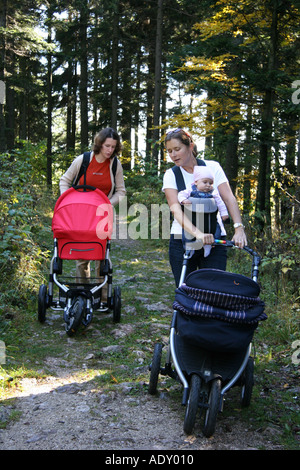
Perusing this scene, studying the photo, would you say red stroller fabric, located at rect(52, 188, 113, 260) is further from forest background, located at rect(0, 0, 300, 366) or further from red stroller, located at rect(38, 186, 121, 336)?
forest background, located at rect(0, 0, 300, 366)

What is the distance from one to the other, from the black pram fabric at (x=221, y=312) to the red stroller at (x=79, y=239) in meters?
2.10

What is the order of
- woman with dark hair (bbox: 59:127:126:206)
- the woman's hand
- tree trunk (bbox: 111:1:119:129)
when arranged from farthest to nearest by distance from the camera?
1. tree trunk (bbox: 111:1:119:129)
2. woman with dark hair (bbox: 59:127:126:206)
3. the woman's hand

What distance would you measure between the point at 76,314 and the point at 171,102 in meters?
24.2

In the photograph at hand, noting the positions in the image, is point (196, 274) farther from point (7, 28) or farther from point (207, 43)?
point (7, 28)

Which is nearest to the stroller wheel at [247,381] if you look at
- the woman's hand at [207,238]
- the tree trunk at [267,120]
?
the woman's hand at [207,238]

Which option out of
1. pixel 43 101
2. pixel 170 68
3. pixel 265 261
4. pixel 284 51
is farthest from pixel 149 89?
pixel 265 261

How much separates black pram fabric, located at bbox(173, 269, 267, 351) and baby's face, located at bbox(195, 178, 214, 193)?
69cm

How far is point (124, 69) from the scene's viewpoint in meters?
21.8

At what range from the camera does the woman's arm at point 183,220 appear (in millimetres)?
3213

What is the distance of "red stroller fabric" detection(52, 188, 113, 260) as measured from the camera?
4949mm

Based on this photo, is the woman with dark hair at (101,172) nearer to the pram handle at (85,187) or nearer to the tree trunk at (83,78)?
the pram handle at (85,187)

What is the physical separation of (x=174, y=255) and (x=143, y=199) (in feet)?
33.8

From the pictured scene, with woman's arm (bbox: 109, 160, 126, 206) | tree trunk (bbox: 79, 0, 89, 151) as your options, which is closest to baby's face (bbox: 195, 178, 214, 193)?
woman's arm (bbox: 109, 160, 126, 206)

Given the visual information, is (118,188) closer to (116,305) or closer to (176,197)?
(116,305)
